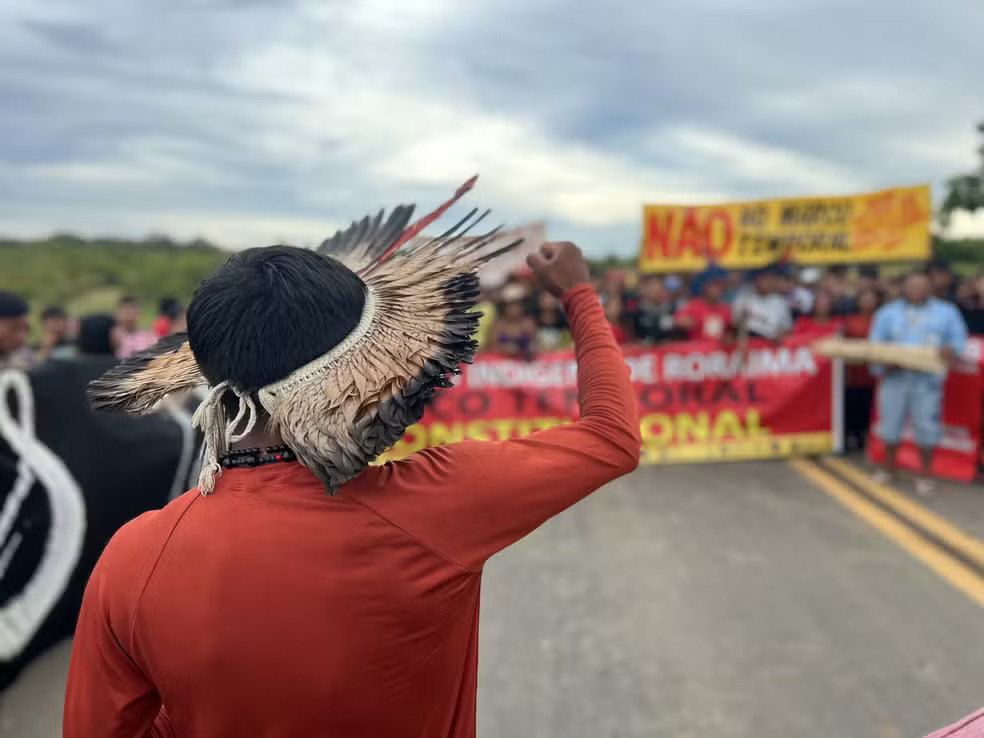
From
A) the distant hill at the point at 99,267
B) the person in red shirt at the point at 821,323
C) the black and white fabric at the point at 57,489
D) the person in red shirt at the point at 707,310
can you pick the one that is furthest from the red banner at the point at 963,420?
the distant hill at the point at 99,267

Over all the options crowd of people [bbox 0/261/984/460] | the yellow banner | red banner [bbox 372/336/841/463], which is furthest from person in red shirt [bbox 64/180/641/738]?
the yellow banner

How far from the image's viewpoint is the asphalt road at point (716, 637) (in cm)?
289

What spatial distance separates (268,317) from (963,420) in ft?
22.4

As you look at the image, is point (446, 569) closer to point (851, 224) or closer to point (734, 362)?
point (734, 362)

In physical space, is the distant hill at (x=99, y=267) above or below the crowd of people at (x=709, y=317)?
above

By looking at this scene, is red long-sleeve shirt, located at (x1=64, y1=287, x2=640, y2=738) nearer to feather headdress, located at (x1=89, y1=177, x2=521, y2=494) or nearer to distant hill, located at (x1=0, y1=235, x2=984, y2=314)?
feather headdress, located at (x1=89, y1=177, x2=521, y2=494)

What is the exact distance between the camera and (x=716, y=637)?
3.49 metres

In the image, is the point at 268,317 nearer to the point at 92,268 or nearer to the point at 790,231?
the point at 790,231

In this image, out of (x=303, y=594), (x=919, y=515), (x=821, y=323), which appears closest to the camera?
(x=303, y=594)

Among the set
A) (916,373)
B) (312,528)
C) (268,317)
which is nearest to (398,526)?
(312,528)

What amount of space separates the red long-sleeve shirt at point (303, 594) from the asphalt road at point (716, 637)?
2.02 m

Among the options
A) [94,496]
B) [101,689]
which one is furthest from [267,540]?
[94,496]

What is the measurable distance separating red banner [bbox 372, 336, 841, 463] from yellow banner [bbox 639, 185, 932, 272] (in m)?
2.86

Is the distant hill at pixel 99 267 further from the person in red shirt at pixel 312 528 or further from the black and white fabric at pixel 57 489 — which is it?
the person in red shirt at pixel 312 528
